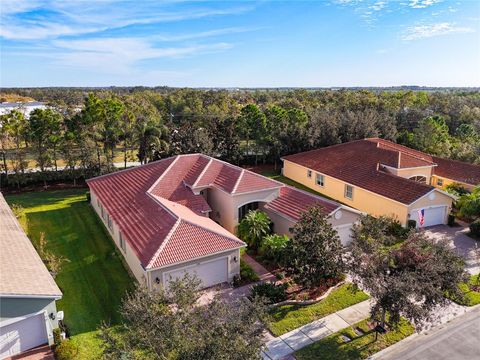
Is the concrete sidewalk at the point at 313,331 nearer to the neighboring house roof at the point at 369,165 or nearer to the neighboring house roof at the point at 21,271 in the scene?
the neighboring house roof at the point at 21,271

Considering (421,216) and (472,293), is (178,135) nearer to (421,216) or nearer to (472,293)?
(421,216)

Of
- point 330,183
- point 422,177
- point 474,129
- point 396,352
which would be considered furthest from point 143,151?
point 474,129

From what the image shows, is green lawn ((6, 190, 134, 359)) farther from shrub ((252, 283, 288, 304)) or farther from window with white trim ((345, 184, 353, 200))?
window with white trim ((345, 184, 353, 200))

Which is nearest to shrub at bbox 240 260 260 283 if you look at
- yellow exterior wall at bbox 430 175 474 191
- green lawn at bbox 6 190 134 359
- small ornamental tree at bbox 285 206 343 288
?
small ornamental tree at bbox 285 206 343 288

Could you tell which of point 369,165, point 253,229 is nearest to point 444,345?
point 253,229

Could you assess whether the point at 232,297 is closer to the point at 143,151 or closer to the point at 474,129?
the point at 143,151

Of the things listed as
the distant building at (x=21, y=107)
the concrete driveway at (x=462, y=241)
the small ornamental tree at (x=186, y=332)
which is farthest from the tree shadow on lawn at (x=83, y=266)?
the distant building at (x=21, y=107)
